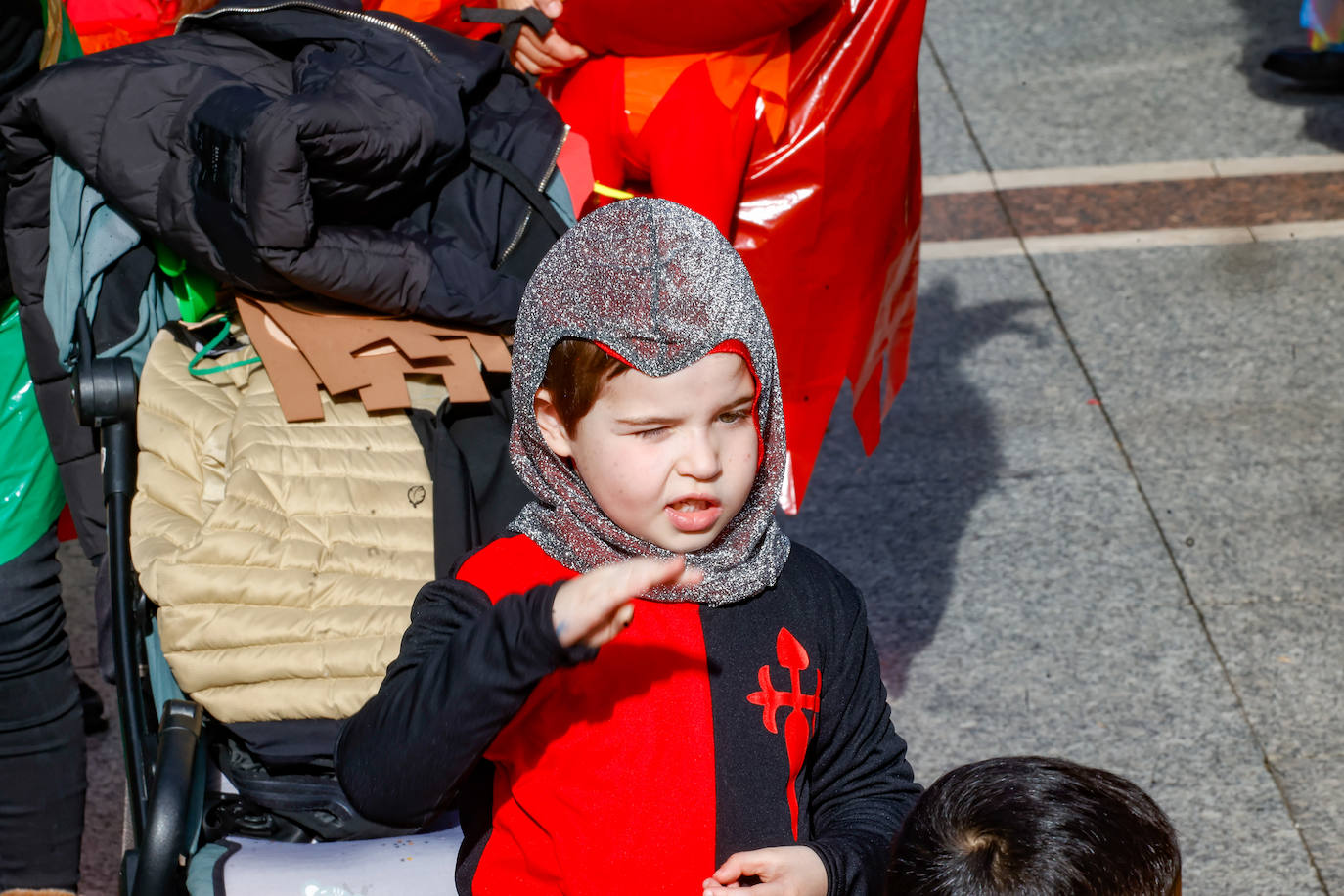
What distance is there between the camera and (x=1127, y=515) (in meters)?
4.11

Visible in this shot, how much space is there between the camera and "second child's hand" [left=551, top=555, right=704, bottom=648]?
1369 millimetres

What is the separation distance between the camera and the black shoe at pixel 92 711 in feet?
11.7

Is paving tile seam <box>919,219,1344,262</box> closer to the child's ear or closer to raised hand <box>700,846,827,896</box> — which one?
the child's ear

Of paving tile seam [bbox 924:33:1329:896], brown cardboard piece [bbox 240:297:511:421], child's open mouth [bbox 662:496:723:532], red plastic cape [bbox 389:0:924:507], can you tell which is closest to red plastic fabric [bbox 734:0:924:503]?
red plastic cape [bbox 389:0:924:507]

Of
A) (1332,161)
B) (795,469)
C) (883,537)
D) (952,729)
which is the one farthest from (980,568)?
(1332,161)

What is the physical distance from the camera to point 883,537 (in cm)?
413

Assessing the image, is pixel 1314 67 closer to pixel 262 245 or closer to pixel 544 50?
pixel 544 50

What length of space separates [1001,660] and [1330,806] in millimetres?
826

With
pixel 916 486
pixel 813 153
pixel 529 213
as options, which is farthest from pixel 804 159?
pixel 916 486

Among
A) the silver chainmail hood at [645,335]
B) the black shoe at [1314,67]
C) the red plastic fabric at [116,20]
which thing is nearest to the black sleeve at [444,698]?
the silver chainmail hood at [645,335]

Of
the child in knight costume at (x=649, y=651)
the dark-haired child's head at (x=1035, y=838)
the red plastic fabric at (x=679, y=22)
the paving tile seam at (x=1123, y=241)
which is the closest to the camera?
the dark-haired child's head at (x=1035, y=838)

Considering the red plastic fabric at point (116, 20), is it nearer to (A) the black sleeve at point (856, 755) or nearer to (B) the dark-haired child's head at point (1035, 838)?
(A) the black sleeve at point (856, 755)

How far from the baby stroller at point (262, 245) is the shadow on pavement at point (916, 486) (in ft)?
5.61

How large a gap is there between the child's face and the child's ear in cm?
4
